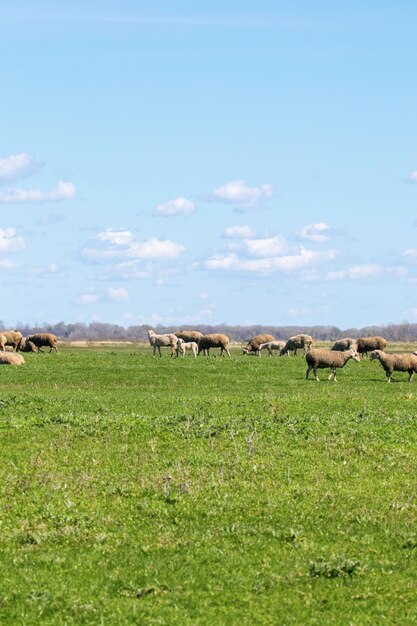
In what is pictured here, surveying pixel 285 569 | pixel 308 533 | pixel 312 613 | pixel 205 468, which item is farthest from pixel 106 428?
pixel 312 613

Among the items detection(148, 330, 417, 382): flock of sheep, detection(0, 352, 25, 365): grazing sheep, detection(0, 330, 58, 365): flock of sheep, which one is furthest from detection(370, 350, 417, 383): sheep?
detection(0, 330, 58, 365): flock of sheep

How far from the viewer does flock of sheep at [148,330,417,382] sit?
47969 millimetres

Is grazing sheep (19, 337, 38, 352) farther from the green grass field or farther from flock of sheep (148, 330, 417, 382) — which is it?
the green grass field

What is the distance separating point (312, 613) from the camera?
13.2m

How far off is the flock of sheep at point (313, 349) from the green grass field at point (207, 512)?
13433 mm

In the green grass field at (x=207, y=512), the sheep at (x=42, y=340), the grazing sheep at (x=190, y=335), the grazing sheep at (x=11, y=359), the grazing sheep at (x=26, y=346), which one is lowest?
the green grass field at (x=207, y=512)

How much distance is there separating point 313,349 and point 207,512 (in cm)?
3590

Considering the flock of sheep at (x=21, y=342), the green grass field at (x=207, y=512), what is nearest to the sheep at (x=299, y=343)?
the flock of sheep at (x=21, y=342)

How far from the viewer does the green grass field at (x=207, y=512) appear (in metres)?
13.6

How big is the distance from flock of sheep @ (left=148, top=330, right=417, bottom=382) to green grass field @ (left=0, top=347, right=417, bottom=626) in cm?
1343

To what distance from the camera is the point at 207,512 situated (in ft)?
59.9

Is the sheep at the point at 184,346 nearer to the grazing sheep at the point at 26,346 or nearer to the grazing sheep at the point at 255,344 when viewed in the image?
the grazing sheep at the point at 255,344

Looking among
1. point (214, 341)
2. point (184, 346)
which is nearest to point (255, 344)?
point (214, 341)

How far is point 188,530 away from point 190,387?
25948mm
